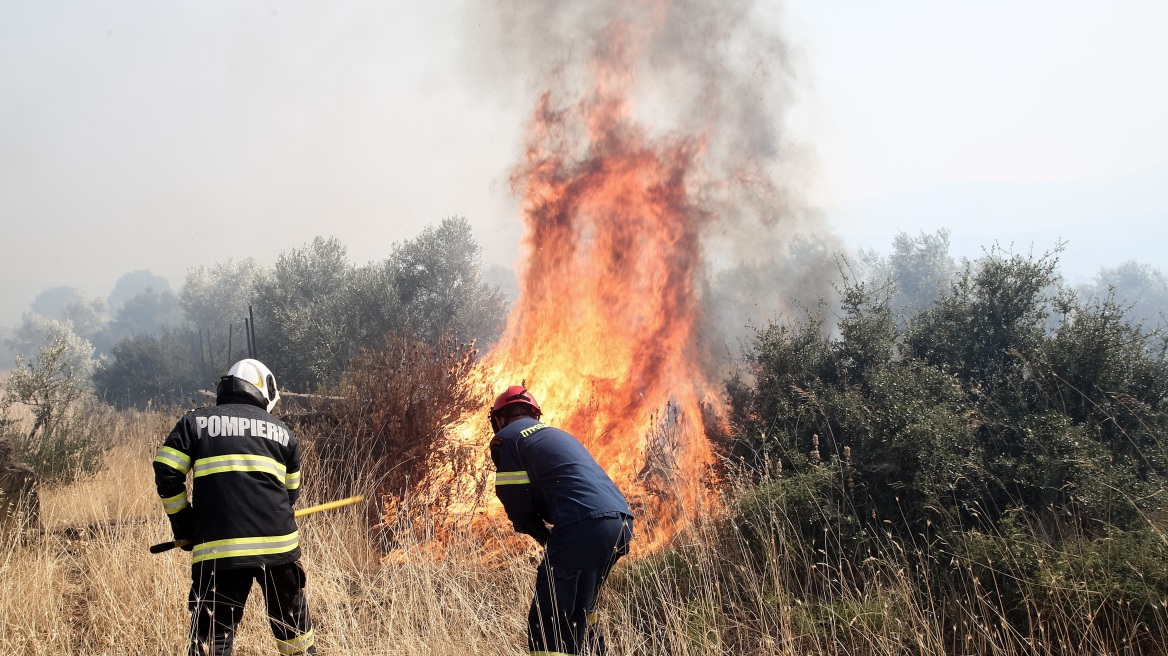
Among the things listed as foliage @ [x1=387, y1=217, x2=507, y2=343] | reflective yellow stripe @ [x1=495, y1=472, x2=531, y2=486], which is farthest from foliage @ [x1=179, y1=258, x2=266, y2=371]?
reflective yellow stripe @ [x1=495, y1=472, x2=531, y2=486]

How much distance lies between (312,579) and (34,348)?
392 feet

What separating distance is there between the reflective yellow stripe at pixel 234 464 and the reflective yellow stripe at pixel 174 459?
6 cm

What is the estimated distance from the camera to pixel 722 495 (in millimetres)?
6578

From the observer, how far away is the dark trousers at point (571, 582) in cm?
374

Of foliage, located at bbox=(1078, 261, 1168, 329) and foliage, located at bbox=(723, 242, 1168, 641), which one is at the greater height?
foliage, located at bbox=(1078, 261, 1168, 329)

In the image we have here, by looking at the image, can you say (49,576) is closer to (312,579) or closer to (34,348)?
(312,579)

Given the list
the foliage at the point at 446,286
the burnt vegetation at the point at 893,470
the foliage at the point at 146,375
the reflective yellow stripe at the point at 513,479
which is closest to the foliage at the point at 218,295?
the foliage at the point at 146,375

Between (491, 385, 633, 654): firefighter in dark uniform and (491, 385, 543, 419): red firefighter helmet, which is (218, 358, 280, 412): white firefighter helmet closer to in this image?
(491, 385, 543, 419): red firefighter helmet

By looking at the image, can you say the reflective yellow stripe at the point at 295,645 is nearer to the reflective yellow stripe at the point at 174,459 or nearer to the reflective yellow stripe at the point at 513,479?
the reflective yellow stripe at the point at 174,459

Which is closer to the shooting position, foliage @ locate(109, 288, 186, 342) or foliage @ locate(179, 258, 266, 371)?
foliage @ locate(179, 258, 266, 371)

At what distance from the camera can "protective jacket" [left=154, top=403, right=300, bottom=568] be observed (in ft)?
12.8

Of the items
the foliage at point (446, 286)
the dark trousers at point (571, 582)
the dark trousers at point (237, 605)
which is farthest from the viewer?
the foliage at point (446, 286)

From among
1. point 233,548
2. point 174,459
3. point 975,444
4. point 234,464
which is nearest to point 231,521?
point 233,548

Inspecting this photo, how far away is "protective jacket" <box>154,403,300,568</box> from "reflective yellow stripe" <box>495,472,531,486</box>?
1.37m
